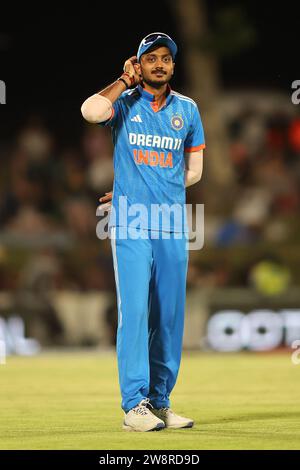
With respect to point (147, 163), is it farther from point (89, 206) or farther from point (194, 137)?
point (89, 206)

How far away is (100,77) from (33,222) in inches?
249

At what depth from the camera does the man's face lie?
7.62m

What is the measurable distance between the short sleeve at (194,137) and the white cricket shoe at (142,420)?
174 cm

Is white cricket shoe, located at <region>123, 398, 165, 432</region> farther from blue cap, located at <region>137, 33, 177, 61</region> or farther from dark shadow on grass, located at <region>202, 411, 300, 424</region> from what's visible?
blue cap, located at <region>137, 33, 177, 61</region>

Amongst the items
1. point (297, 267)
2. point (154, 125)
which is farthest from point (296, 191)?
point (154, 125)

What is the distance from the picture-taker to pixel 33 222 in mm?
19594

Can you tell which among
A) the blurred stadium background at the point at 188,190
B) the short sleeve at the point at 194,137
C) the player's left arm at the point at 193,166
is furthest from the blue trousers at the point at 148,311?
the blurred stadium background at the point at 188,190

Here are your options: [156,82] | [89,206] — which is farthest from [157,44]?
[89,206]

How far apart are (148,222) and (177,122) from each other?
2.30 ft

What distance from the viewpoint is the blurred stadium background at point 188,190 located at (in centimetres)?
1630

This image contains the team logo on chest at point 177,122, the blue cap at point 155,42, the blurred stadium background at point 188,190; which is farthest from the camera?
the blurred stadium background at point 188,190

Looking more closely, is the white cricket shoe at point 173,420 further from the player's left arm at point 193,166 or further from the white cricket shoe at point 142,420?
the player's left arm at point 193,166
